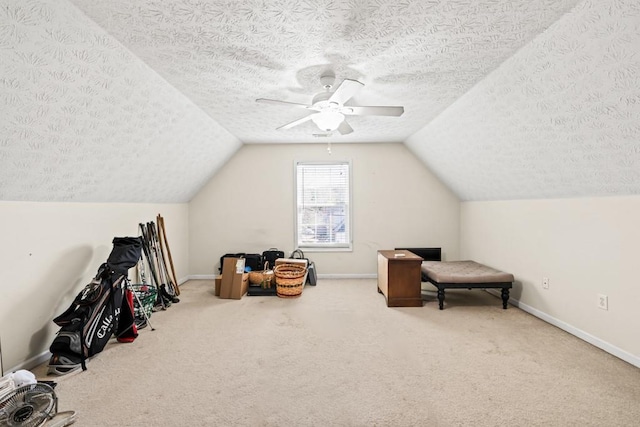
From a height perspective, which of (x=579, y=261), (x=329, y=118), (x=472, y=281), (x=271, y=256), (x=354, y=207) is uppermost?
(x=329, y=118)

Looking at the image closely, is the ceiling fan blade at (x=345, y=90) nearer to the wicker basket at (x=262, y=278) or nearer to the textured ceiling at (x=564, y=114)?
the textured ceiling at (x=564, y=114)

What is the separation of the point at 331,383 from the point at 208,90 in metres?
2.64

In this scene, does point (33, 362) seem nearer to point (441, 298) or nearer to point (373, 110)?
point (373, 110)

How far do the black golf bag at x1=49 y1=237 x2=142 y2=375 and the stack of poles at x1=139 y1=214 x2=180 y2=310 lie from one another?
40.8 inches

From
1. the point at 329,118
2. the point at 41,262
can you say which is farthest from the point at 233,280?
the point at 329,118

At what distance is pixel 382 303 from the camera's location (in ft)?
13.5

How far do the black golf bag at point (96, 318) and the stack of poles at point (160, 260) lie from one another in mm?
1037

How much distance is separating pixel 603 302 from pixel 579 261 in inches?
15.8

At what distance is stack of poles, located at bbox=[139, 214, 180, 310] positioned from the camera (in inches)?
162

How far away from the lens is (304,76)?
8.94 ft

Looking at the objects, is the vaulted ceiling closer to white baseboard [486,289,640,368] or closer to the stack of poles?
the stack of poles

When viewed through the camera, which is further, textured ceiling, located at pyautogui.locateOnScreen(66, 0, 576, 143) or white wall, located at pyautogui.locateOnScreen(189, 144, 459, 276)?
white wall, located at pyautogui.locateOnScreen(189, 144, 459, 276)

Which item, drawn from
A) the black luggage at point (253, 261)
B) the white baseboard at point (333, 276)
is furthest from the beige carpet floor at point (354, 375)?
the white baseboard at point (333, 276)

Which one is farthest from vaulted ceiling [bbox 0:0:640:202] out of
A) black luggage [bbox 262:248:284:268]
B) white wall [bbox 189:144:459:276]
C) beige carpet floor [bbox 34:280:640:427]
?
black luggage [bbox 262:248:284:268]
